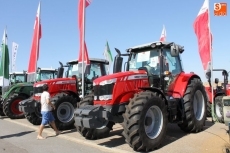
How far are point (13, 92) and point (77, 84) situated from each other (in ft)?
15.3

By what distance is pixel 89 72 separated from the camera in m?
10.9

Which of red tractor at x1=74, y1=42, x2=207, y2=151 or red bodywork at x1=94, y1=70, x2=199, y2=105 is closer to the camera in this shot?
red tractor at x1=74, y1=42, x2=207, y2=151

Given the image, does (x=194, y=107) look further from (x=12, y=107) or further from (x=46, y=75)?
(x=46, y=75)

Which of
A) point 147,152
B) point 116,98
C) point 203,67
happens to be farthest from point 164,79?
point 203,67

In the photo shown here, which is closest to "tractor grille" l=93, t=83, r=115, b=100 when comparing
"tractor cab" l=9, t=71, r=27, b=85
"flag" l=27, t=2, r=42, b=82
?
"flag" l=27, t=2, r=42, b=82

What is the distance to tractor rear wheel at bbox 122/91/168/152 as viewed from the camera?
6.04 m

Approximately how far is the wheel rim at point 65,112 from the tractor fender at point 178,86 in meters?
3.80

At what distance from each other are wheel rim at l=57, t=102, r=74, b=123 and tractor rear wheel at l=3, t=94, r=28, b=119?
15.1 ft

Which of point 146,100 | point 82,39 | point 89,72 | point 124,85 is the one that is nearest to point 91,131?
point 124,85

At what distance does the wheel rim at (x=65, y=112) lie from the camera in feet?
32.2

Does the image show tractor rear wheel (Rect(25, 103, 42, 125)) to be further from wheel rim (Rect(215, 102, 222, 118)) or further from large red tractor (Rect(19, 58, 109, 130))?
wheel rim (Rect(215, 102, 222, 118))

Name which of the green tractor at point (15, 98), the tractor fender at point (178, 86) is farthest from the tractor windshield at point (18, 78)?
the tractor fender at point (178, 86)

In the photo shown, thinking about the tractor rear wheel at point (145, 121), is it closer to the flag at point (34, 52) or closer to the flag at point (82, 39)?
the flag at point (82, 39)
